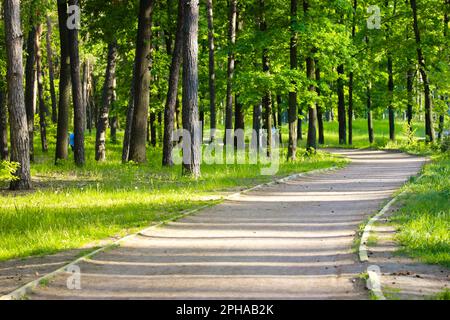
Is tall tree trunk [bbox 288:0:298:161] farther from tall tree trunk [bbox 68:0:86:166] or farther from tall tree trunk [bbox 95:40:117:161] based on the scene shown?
tall tree trunk [bbox 68:0:86:166]

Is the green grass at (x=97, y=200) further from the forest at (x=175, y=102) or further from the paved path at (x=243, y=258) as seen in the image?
the paved path at (x=243, y=258)

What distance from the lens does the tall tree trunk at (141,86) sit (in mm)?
26531

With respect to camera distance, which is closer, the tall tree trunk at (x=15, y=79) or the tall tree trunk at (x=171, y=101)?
the tall tree trunk at (x=15, y=79)

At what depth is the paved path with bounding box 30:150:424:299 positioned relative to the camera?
832 centimetres

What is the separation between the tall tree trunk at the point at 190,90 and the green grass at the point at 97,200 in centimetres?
65

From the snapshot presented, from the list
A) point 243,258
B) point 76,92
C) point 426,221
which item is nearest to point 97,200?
point 243,258

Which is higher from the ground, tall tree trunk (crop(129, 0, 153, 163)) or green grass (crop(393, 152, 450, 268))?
tall tree trunk (crop(129, 0, 153, 163))

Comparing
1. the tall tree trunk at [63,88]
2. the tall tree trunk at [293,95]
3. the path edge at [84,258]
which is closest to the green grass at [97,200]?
the path edge at [84,258]

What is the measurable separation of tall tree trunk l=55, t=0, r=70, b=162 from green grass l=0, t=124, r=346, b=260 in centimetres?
200

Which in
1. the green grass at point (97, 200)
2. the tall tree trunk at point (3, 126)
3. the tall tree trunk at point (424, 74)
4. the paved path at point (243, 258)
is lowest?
the paved path at point (243, 258)

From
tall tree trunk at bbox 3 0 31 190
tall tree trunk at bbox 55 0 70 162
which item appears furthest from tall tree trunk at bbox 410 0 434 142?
tall tree trunk at bbox 3 0 31 190

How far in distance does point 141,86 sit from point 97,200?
35.5 ft
